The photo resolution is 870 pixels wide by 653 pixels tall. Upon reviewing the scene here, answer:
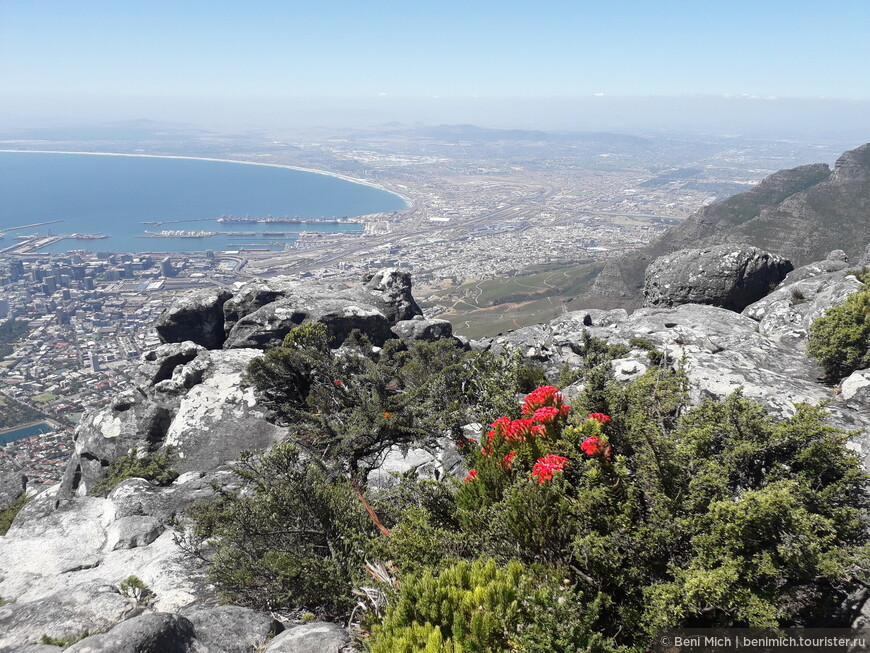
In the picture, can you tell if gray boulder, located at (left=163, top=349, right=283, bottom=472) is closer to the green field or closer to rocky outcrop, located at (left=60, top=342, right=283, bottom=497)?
rocky outcrop, located at (left=60, top=342, right=283, bottom=497)

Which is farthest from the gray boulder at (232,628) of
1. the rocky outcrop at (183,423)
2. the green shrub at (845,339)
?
the green shrub at (845,339)

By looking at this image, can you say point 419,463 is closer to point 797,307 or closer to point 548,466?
point 548,466

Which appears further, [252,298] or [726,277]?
[252,298]

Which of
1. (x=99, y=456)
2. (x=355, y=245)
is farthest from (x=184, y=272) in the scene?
(x=99, y=456)

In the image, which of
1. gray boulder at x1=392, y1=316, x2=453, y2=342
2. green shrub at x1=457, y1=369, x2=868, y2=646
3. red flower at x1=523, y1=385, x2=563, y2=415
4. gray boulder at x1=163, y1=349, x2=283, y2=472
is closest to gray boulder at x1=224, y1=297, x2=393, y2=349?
gray boulder at x1=392, y1=316, x2=453, y2=342

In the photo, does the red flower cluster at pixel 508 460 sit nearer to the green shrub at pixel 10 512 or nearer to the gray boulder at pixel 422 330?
the green shrub at pixel 10 512

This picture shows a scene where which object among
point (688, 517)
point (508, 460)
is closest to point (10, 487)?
point (508, 460)
